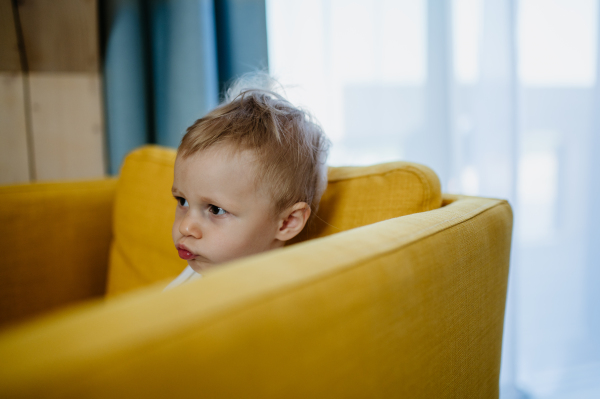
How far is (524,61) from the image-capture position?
44.6 inches

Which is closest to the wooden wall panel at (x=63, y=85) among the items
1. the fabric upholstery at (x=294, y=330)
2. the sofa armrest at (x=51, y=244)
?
the sofa armrest at (x=51, y=244)

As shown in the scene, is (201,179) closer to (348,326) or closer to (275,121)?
(275,121)

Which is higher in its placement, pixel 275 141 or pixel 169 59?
pixel 169 59

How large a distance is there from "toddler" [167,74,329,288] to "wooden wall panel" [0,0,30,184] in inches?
43.8

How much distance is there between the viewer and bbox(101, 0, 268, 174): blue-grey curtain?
145 centimetres

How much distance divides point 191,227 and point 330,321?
0.44m

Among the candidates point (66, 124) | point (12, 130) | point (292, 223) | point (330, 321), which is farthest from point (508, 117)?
point (12, 130)

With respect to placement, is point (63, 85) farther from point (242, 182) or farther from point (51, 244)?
point (242, 182)

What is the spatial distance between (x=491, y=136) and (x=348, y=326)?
1.00 meters

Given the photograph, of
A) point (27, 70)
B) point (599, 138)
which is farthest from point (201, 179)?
point (27, 70)

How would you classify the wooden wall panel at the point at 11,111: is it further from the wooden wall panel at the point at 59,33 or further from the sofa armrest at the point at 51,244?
the sofa armrest at the point at 51,244

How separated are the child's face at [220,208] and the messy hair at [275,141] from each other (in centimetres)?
2

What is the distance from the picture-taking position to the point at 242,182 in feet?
2.36

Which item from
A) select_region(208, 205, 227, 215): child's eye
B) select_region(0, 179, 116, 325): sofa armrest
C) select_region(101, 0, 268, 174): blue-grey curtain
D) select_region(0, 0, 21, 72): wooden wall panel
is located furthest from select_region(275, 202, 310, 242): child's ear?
select_region(0, 0, 21, 72): wooden wall panel
